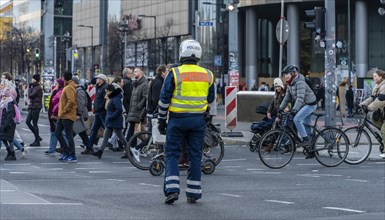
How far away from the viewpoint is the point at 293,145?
14898 millimetres

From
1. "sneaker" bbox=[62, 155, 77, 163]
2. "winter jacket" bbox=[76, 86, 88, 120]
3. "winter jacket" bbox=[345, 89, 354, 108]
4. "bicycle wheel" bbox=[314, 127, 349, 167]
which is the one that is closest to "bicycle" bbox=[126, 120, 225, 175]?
"bicycle wheel" bbox=[314, 127, 349, 167]

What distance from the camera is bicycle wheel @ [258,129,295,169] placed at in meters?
14.7

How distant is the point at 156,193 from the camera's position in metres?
11.1

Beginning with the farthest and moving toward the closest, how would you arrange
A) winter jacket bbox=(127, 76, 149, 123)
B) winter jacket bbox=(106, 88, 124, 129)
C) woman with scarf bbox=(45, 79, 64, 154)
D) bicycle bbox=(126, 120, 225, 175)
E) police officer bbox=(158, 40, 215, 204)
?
woman with scarf bbox=(45, 79, 64, 154), winter jacket bbox=(127, 76, 149, 123), winter jacket bbox=(106, 88, 124, 129), bicycle bbox=(126, 120, 225, 175), police officer bbox=(158, 40, 215, 204)

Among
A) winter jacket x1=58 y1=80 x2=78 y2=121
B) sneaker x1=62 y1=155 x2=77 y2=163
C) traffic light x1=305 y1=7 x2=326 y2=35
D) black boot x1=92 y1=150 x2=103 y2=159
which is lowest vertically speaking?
sneaker x1=62 y1=155 x2=77 y2=163

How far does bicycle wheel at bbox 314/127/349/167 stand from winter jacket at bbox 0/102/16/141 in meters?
6.03

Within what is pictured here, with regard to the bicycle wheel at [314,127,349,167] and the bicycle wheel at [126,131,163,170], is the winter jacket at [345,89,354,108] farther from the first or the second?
the bicycle wheel at [126,131,163,170]

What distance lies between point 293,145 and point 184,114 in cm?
544

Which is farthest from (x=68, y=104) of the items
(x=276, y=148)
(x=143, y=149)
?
(x=276, y=148)

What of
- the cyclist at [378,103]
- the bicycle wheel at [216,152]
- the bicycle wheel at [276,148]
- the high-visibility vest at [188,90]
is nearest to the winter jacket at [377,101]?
the cyclist at [378,103]

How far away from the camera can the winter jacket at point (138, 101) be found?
56.4 feet

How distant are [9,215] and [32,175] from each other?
15.7 feet

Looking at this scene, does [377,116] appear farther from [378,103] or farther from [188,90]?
[188,90]

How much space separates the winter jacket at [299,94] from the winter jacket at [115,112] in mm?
3274
